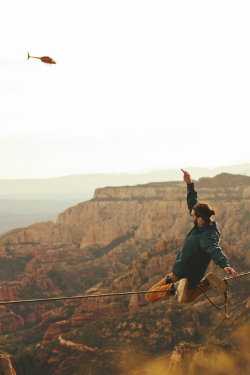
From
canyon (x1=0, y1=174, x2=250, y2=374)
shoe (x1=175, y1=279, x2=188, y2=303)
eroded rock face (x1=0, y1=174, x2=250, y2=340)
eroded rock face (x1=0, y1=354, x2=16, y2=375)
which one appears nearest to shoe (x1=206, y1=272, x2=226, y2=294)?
shoe (x1=175, y1=279, x2=188, y2=303)

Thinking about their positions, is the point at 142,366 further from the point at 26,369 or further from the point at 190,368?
the point at 26,369

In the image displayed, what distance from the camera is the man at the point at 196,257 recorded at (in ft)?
28.0

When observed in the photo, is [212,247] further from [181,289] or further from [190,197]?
[190,197]

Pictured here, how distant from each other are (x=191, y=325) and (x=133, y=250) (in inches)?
3116

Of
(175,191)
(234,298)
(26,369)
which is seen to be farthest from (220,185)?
(26,369)

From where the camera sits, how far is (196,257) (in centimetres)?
890

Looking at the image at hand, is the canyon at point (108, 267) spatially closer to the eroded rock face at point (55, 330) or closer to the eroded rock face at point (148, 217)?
the eroded rock face at point (55, 330)

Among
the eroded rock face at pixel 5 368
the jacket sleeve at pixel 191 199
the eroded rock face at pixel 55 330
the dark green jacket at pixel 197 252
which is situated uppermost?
the jacket sleeve at pixel 191 199

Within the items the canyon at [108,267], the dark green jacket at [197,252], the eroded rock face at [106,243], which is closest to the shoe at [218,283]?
the dark green jacket at [197,252]

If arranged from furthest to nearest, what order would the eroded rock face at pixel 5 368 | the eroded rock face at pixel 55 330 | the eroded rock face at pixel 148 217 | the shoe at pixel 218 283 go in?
the eroded rock face at pixel 148 217 → the eroded rock face at pixel 55 330 → the eroded rock face at pixel 5 368 → the shoe at pixel 218 283

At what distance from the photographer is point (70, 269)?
4333 inches

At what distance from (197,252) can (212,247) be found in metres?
0.79

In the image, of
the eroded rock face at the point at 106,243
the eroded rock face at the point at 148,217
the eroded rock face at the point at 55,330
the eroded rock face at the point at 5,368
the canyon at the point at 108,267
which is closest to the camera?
the eroded rock face at the point at 5,368

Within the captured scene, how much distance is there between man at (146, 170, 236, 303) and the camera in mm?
8523
